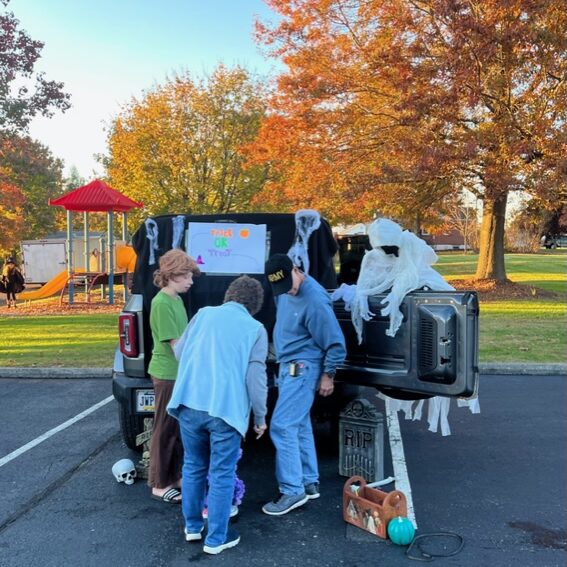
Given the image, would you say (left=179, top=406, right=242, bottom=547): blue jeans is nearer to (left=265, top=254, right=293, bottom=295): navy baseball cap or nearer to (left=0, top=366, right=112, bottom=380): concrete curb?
(left=265, top=254, right=293, bottom=295): navy baseball cap

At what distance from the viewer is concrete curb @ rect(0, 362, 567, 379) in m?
7.64

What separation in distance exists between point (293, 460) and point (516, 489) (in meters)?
1.63

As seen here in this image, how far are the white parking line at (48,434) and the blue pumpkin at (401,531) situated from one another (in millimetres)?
3121

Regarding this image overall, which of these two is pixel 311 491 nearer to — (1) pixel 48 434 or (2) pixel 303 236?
(2) pixel 303 236

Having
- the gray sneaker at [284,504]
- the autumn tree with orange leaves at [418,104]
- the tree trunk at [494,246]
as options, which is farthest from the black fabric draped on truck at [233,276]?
the tree trunk at [494,246]

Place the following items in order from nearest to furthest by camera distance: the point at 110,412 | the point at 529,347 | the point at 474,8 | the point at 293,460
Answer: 1. the point at 293,460
2. the point at 110,412
3. the point at 529,347
4. the point at 474,8

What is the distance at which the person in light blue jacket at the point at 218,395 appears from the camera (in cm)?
308

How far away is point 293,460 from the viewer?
12.3 feet

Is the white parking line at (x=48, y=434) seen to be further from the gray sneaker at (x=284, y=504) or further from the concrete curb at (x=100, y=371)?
the gray sneaker at (x=284, y=504)

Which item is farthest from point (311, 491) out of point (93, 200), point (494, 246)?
point (494, 246)

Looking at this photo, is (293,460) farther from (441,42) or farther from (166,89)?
(166,89)

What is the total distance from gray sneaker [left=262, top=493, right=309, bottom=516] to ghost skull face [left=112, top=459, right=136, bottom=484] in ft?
3.58

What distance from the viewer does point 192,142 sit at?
22.1 meters

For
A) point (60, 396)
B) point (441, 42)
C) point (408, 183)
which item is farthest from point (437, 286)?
point (408, 183)
